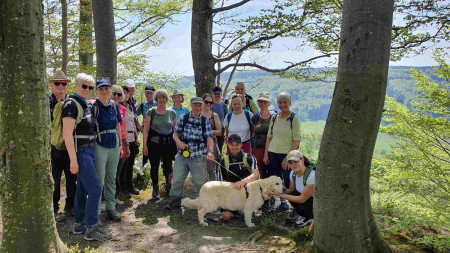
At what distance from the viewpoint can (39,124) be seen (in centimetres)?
286

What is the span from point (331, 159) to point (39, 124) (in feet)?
9.31

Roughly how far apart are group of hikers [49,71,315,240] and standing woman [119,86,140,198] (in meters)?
0.02

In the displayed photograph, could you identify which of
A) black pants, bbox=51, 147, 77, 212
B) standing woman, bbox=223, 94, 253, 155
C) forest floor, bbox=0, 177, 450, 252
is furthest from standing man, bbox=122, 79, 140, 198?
standing woman, bbox=223, 94, 253, 155

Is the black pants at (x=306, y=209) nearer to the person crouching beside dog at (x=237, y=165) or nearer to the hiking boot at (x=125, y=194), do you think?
the person crouching beside dog at (x=237, y=165)

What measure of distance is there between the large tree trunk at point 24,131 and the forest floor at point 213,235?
→ 0.87m

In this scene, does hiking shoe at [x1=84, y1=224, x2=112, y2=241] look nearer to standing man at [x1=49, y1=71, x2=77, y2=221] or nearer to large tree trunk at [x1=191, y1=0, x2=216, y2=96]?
standing man at [x1=49, y1=71, x2=77, y2=221]

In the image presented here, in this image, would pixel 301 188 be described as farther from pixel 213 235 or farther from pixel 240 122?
pixel 240 122

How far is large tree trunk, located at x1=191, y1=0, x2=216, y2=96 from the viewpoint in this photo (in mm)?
8195

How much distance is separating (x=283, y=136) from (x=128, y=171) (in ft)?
11.1

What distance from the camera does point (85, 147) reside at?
4164mm

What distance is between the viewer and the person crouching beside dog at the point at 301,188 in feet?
15.7

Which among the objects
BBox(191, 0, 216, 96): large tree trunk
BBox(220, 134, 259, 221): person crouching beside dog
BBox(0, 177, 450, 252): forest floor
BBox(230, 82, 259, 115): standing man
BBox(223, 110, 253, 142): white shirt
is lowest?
→ BBox(0, 177, 450, 252): forest floor

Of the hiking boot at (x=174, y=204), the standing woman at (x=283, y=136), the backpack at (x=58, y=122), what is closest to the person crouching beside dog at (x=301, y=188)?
the standing woman at (x=283, y=136)

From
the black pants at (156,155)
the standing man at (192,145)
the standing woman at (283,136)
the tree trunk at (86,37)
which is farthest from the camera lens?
the tree trunk at (86,37)
